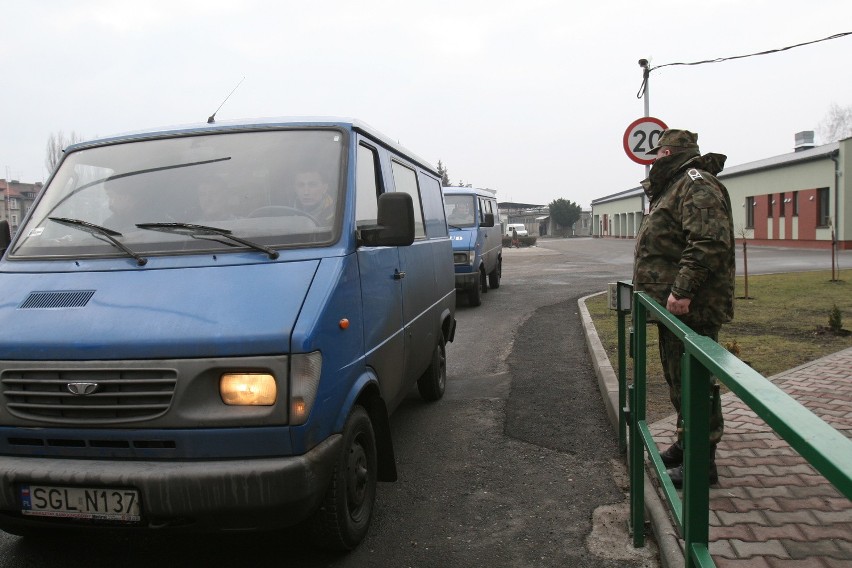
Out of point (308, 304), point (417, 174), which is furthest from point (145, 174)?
point (417, 174)

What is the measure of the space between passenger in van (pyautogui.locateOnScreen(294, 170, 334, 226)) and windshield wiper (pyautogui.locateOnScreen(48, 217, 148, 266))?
2.66ft

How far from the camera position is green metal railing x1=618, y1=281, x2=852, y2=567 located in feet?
3.62

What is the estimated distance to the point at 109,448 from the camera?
112 inches

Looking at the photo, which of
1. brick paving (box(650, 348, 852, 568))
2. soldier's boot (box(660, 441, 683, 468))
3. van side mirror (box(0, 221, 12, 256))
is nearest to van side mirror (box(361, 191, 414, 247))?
soldier's boot (box(660, 441, 683, 468))

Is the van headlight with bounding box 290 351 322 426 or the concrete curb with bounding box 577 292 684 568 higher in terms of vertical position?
the van headlight with bounding box 290 351 322 426

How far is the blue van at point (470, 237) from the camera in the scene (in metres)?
13.0

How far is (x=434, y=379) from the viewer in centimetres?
626

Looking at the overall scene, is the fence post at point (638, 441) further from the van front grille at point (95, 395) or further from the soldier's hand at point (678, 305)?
the van front grille at point (95, 395)

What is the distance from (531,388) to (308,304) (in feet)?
13.8

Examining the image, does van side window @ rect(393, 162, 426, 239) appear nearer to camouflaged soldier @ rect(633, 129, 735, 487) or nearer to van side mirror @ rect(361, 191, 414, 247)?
van side mirror @ rect(361, 191, 414, 247)

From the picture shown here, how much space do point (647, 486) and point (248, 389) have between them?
234cm

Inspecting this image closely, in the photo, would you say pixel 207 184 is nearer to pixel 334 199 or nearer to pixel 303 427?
pixel 334 199

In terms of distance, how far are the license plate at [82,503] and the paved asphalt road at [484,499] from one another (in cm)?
69

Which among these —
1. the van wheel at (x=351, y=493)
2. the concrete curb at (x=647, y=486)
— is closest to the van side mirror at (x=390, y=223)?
the van wheel at (x=351, y=493)
